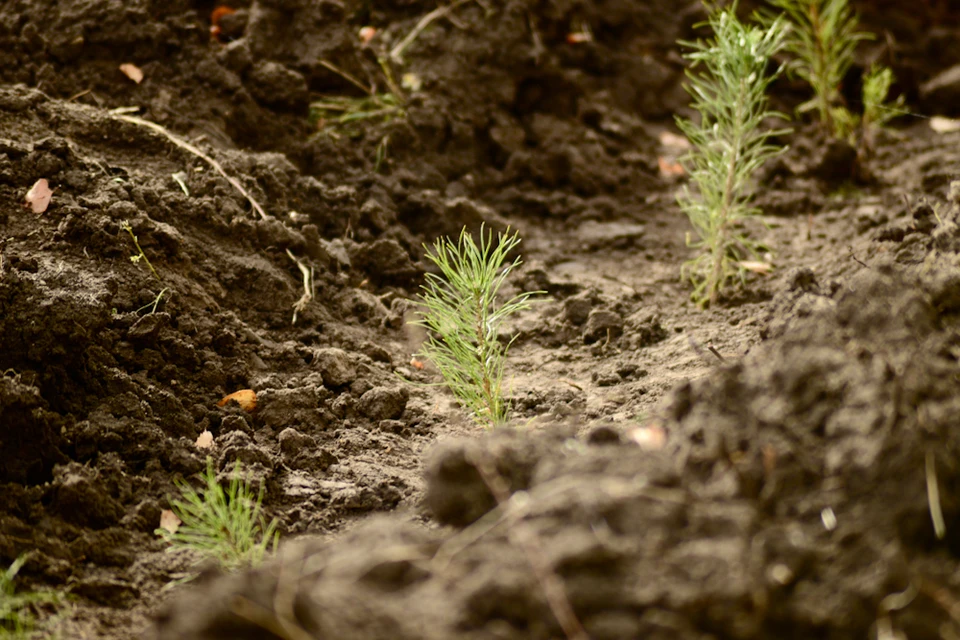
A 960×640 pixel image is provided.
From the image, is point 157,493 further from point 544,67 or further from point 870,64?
point 870,64

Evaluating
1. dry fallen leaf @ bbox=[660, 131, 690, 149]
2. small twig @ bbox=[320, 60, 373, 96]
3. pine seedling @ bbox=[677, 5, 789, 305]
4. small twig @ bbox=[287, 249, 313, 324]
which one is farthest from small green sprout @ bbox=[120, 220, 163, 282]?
dry fallen leaf @ bbox=[660, 131, 690, 149]

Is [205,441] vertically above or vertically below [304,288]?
below

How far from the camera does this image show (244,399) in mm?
2479

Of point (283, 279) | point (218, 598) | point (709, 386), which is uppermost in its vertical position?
point (283, 279)

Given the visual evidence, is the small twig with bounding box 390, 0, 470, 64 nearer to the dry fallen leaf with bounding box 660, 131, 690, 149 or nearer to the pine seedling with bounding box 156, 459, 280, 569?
the dry fallen leaf with bounding box 660, 131, 690, 149

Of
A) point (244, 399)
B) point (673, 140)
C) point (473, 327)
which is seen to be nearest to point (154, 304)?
point (244, 399)

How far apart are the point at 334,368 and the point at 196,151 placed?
111 centimetres

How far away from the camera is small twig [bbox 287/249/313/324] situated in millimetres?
2908

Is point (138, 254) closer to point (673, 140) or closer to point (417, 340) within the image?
point (417, 340)

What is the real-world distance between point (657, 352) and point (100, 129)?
2.16m

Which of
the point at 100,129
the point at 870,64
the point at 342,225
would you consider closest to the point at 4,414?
the point at 100,129

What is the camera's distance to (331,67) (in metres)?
3.87

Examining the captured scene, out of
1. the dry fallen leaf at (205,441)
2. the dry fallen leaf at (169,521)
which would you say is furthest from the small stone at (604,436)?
the dry fallen leaf at (205,441)

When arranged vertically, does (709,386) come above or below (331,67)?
below
